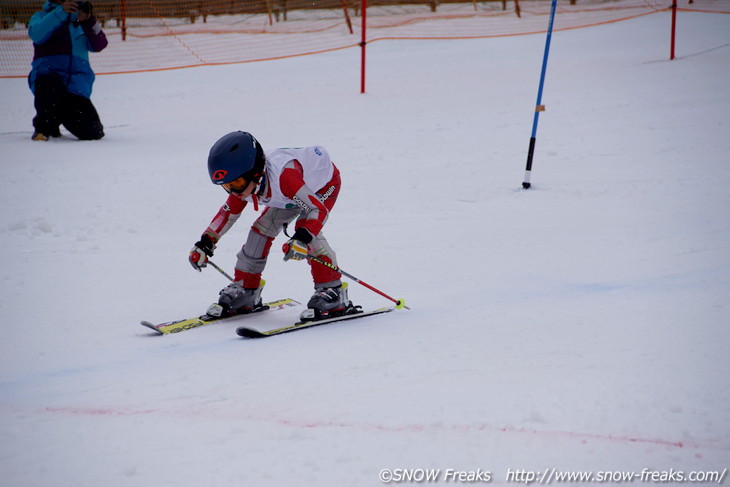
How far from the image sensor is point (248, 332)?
388 cm

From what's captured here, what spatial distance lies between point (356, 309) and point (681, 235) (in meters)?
3.05

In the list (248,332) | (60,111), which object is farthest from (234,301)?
(60,111)

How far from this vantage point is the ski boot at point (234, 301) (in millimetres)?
Answer: 4375

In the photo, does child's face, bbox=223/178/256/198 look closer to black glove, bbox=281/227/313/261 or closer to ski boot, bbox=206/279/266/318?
black glove, bbox=281/227/313/261

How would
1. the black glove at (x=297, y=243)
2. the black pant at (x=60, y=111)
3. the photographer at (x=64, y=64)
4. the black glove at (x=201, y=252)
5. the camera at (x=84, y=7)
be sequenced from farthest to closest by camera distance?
the black pant at (x=60, y=111), the photographer at (x=64, y=64), the camera at (x=84, y=7), the black glove at (x=201, y=252), the black glove at (x=297, y=243)

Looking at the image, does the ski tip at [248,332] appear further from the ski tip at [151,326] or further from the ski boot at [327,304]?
the ski tip at [151,326]

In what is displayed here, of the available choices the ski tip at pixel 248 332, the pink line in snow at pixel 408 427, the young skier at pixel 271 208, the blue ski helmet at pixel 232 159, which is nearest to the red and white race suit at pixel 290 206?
the young skier at pixel 271 208

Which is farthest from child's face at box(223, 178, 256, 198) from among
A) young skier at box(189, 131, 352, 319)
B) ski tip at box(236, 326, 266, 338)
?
ski tip at box(236, 326, 266, 338)

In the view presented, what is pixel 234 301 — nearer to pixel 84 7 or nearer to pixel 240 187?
pixel 240 187

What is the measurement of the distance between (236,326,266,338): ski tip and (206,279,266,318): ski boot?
1.61 ft

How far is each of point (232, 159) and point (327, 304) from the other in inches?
43.2

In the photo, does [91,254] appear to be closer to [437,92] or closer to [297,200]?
[297,200]

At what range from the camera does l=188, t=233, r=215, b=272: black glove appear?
163 inches

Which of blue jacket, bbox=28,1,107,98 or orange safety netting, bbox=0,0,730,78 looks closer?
blue jacket, bbox=28,1,107,98
